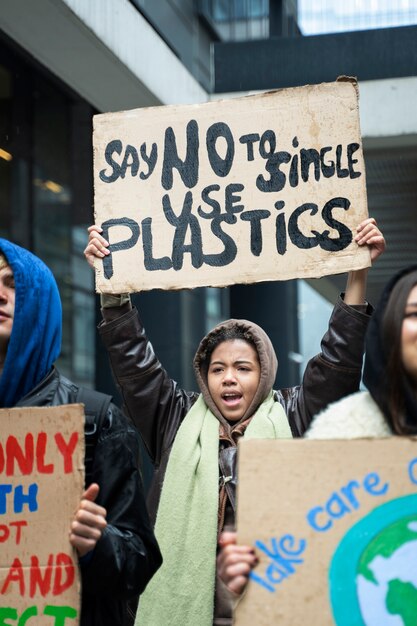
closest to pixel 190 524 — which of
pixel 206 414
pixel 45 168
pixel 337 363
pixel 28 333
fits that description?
pixel 206 414

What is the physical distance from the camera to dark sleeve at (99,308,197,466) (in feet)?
10.9

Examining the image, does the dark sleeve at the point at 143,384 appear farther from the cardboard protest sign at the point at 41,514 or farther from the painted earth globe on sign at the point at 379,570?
the painted earth globe on sign at the point at 379,570

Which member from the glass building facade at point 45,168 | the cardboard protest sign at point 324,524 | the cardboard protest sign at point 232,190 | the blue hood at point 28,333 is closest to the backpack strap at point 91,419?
the blue hood at point 28,333

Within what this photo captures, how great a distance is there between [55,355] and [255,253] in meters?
0.84

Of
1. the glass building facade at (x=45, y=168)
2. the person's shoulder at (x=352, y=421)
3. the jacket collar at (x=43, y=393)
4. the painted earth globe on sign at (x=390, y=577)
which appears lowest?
the painted earth globe on sign at (x=390, y=577)

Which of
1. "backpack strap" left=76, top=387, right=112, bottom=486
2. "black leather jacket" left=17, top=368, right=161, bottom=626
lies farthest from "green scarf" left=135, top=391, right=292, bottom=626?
"backpack strap" left=76, top=387, right=112, bottom=486

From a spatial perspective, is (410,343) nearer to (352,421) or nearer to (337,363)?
(352,421)

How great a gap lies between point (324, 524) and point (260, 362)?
1.35m

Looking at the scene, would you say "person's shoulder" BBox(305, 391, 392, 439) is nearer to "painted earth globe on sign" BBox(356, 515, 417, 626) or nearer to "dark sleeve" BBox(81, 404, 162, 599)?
"painted earth globe on sign" BBox(356, 515, 417, 626)

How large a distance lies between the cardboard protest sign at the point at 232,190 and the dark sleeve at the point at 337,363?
0.63ft

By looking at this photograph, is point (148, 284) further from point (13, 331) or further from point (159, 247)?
point (13, 331)

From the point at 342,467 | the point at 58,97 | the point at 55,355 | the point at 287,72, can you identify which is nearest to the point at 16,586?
the point at 55,355

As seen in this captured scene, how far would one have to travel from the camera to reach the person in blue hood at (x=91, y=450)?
7.29 feet

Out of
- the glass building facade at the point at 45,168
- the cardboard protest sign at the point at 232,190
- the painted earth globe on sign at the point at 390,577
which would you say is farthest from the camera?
the glass building facade at the point at 45,168
